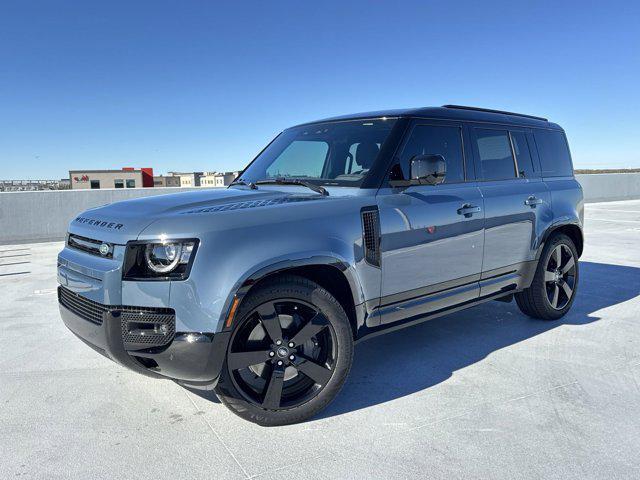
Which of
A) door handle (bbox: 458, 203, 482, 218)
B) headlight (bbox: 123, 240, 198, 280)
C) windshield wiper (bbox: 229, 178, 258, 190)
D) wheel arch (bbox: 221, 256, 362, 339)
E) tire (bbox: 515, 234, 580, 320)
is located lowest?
tire (bbox: 515, 234, 580, 320)

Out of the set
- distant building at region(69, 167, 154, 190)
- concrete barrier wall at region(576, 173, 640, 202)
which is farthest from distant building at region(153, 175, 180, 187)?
concrete barrier wall at region(576, 173, 640, 202)

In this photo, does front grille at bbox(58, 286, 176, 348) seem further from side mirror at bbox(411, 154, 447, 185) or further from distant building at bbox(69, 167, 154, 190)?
distant building at bbox(69, 167, 154, 190)

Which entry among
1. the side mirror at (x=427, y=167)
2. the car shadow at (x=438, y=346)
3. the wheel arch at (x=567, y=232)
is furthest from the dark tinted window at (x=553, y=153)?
the side mirror at (x=427, y=167)

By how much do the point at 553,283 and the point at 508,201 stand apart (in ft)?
4.00

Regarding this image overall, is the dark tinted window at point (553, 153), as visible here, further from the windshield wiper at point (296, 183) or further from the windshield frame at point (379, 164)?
the windshield wiper at point (296, 183)

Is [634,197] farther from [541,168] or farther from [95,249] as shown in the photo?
[95,249]

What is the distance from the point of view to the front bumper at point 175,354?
2717 mm

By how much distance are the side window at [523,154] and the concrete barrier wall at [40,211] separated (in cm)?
894

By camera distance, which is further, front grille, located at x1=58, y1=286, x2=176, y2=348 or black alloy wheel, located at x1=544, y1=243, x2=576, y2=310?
black alloy wheel, located at x1=544, y1=243, x2=576, y2=310

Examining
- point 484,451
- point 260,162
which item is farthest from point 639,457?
point 260,162

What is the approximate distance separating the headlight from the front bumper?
0.24m

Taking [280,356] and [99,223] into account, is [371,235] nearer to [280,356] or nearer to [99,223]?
[280,356]

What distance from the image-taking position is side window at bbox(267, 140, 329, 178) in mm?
4121

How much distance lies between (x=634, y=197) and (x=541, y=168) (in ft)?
80.5
